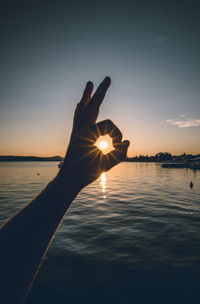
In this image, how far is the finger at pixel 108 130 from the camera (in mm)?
1262

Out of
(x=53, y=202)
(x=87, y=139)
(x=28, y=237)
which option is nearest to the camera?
(x=28, y=237)

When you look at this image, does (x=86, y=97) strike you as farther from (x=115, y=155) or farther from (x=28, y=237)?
(x=28, y=237)

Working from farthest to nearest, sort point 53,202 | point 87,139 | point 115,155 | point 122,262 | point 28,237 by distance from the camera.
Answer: point 122,262 < point 115,155 < point 87,139 < point 53,202 < point 28,237

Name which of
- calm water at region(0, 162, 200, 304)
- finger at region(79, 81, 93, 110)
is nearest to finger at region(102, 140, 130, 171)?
finger at region(79, 81, 93, 110)

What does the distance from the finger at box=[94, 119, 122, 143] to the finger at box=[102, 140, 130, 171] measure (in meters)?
0.07

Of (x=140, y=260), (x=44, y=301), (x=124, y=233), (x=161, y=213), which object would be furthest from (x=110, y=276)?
(x=161, y=213)

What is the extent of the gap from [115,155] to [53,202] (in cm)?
64

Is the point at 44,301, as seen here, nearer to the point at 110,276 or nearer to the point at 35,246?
the point at 110,276

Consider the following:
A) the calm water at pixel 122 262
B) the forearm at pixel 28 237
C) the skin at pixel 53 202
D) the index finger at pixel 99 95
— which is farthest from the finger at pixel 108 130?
the calm water at pixel 122 262

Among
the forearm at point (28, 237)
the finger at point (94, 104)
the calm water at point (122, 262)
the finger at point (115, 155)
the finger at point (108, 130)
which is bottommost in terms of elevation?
the calm water at point (122, 262)

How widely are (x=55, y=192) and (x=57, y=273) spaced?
17.5 feet

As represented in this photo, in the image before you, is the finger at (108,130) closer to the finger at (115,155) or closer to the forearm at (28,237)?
the finger at (115,155)

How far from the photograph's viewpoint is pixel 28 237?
3.38 feet

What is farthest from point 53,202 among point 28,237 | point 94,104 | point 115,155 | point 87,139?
point 94,104
